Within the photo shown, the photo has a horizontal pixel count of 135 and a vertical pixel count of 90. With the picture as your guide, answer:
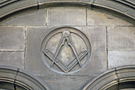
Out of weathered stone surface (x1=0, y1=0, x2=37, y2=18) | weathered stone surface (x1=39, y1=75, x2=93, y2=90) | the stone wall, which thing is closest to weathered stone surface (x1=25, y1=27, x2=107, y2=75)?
the stone wall

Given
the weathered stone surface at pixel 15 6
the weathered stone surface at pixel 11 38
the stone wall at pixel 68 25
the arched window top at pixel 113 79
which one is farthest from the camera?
the weathered stone surface at pixel 15 6

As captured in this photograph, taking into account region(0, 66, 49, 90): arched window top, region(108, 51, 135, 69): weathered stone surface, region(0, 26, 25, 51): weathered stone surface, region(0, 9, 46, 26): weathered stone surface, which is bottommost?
region(0, 66, 49, 90): arched window top

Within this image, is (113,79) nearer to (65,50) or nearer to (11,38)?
(65,50)

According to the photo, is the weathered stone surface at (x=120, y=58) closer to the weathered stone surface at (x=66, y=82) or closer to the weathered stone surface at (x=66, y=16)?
the weathered stone surface at (x=66, y=82)

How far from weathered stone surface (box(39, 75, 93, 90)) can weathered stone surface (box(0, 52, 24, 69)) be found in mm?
600

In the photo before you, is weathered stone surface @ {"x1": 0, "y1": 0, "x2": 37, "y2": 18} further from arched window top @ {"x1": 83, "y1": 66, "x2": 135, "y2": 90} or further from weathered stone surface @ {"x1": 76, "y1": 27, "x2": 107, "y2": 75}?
arched window top @ {"x1": 83, "y1": 66, "x2": 135, "y2": 90}

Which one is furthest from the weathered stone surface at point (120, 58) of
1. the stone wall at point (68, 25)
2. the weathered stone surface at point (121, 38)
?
the weathered stone surface at point (121, 38)

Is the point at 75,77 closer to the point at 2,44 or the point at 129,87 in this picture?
the point at 129,87

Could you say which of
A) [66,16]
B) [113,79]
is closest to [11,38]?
[66,16]

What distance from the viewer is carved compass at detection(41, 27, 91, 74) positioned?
320 inches

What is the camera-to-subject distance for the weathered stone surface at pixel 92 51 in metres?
8.08

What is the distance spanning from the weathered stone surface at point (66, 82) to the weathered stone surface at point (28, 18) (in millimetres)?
1317

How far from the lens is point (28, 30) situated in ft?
27.3

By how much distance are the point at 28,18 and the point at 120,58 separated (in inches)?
90.8
